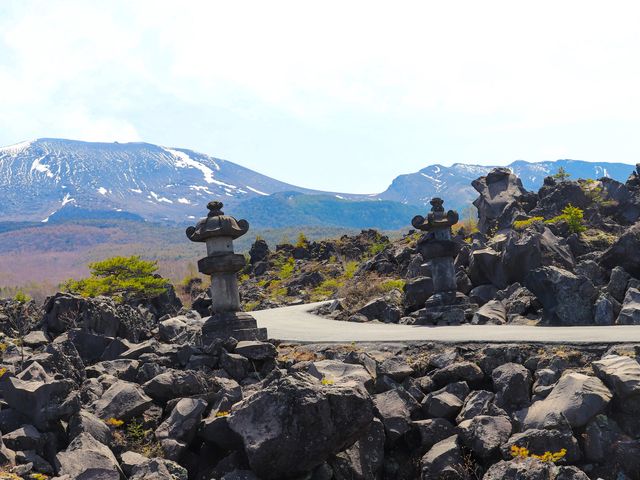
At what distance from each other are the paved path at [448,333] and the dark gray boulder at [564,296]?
1.11m

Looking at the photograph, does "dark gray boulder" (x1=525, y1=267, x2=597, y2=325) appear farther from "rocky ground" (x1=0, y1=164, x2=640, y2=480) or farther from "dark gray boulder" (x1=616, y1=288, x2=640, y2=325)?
"dark gray boulder" (x1=616, y1=288, x2=640, y2=325)

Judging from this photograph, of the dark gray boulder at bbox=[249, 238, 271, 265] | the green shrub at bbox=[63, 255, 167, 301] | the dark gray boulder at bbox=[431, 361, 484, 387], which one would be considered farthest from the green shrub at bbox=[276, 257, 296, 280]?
the dark gray boulder at bbox=[431, 361, 484, 387]

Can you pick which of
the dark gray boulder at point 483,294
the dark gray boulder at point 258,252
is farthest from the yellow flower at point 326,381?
the dark gray boulder at point 258,252

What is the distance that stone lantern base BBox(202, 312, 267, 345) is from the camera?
13516mm

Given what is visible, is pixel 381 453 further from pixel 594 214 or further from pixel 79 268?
pixel 79 268

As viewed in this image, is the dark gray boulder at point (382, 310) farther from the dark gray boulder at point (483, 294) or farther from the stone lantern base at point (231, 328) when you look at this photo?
the stone lantern base at point (231, 328)

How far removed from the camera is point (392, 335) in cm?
1379

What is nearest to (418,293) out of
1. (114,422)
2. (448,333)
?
(448,333)

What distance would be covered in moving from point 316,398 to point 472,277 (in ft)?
41.4

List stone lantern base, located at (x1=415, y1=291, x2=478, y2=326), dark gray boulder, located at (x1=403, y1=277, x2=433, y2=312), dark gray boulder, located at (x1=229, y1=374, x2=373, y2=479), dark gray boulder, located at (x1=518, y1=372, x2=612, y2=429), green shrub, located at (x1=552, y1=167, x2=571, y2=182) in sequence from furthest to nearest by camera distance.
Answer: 1. green shrub, located at (x1=552, y1=167, x2=571, y2=182)
2. dark gray boulder, located at (x1=403, y1=277, x2=433, y2=312)
3. stone lantern base, located at (x1=415, y1=291, x2=478, y2=326)
4. dark gray boulder, located at (x1=518, y1=372, x2=612, y2=429)
5. dark gray boulder, located at (x1=229, y1=374, x2=373, y2=479)

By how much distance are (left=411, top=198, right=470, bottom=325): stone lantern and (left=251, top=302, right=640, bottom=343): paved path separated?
143cm

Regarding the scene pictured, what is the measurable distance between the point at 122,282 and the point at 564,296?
2040 centimetres

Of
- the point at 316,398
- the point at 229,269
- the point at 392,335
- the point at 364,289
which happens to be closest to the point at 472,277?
the point at 364,289

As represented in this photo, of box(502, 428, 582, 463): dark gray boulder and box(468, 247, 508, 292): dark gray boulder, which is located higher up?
box(468, 247, 508, 292): dark gray boulder
